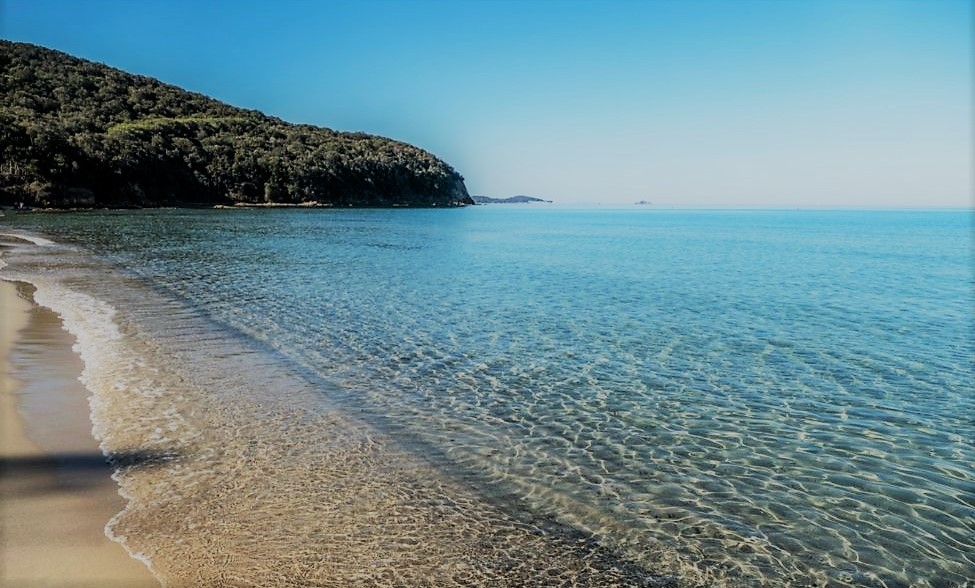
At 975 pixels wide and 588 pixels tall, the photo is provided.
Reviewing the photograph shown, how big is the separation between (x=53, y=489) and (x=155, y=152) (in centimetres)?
12572

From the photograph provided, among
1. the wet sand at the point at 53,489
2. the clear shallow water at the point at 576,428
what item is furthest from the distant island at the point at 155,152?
the wet sand at the point at 53,489

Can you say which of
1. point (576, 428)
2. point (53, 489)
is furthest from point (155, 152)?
point (576, 428)

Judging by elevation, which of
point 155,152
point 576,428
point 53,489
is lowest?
point 576,428

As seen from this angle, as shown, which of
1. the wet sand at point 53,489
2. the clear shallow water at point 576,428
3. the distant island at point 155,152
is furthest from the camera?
the distant island at point 155,152

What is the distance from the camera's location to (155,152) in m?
115

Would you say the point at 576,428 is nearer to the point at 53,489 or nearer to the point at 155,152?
the point at 53,489

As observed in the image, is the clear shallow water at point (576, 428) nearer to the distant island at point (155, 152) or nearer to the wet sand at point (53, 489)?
the wet sand at point (53, 489)

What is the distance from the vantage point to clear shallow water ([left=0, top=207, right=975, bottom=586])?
593cm

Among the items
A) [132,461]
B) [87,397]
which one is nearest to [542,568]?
[132,461]

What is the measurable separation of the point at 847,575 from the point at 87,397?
10.7 meters

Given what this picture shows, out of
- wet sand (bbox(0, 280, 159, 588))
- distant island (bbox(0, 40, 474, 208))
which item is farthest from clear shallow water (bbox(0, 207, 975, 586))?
distant island (bbox(0, 40, 474, 208))

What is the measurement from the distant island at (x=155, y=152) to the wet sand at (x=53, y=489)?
95226 millimetres

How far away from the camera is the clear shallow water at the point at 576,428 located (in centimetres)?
593

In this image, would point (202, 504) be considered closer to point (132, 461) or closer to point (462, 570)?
point (132, 461)
